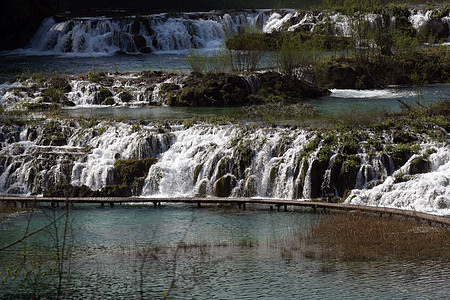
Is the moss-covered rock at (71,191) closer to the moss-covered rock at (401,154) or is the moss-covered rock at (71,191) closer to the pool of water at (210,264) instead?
the pool of water at (210,264)

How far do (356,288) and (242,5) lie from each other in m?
54.3

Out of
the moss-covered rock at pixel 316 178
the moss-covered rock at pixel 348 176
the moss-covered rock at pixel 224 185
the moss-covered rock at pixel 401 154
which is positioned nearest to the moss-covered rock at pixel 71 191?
the moss-covered rock at pixel 224 185

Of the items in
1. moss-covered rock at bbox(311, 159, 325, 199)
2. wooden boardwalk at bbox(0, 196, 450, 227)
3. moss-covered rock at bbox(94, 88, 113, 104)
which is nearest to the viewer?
wooden boardwalk at bbox(0, 196, 450, 227)

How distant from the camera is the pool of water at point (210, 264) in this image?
12742 millimetres

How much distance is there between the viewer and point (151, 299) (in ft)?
40.6

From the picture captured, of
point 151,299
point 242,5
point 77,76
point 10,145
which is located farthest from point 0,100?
point 242,5

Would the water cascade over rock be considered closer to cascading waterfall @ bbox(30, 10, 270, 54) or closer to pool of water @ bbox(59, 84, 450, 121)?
pool of water @ bbox(59, 84, 450, 121)

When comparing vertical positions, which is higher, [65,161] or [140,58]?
[140,58]

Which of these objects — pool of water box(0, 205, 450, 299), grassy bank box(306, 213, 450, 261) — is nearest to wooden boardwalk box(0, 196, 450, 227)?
grassy bank box(306, 213, 450, 261)

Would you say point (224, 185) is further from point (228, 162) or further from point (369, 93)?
point (369, 93)

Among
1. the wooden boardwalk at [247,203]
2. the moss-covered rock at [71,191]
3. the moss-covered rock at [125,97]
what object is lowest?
the wooden boardwalk at [247,203]

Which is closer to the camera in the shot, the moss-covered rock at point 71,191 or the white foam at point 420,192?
the white foam at point 420,192

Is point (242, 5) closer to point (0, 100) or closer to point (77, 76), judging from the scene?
point (77, 76)

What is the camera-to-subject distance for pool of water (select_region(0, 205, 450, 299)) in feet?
41.8
